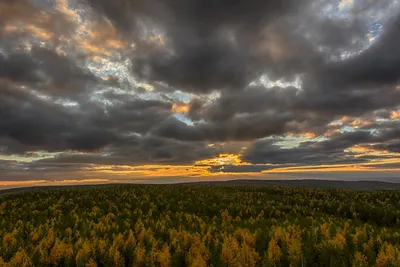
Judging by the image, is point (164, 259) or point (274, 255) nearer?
point (164, 259)

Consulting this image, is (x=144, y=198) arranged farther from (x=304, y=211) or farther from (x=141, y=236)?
(x=141, y=236)

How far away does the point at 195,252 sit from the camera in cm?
548

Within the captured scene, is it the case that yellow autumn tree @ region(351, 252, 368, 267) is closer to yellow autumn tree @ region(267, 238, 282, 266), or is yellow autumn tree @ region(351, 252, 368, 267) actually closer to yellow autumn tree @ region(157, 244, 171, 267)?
yellow autumn tree @ region(267, 238, 282, 266)

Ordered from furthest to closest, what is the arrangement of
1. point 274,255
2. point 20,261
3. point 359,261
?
1. point 274,255
2. point 20,261
3. point 359,261

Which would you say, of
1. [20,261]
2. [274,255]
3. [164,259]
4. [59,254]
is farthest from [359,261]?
[20,261]

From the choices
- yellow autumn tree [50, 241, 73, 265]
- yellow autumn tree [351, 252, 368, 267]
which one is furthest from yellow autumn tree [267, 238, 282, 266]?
yellow autumn tree [50, 241, 73, 265]

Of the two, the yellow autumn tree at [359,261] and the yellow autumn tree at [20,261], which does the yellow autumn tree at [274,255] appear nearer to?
the yellow autumn tree at [359,261]

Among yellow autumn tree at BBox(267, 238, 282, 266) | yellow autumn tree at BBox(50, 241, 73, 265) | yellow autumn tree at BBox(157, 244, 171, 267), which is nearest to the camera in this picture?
yellow autumn tree at BBox(157, 244, 171, 267)

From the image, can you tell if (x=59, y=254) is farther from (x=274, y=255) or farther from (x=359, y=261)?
(x=359, y=261)

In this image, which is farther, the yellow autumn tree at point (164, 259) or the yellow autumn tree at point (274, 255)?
the yellow autumn tree at point (274, 255)

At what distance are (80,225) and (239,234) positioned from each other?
4.85m

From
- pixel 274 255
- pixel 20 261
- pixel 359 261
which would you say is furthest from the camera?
pixel 274 255

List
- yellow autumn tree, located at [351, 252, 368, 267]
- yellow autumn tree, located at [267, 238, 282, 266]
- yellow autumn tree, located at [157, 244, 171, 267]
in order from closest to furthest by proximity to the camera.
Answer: yellow autumn tree, located at [351, 252, 368, 267] < yellow autumn tree, located at [157, 244, 171, 267] < yellow autumn tree, located at [267, 238, 282, 266]

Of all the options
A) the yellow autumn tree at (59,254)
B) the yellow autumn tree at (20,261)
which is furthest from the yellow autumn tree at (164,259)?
the yellow autumn tree at (20,261)
